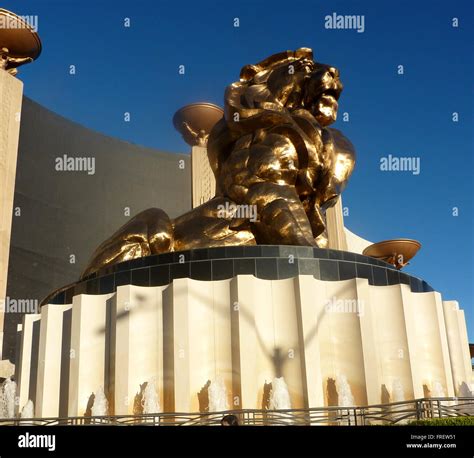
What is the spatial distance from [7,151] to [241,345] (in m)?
13.5

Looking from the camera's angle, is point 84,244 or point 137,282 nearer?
point 137,282

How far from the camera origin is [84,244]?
95.8 ft

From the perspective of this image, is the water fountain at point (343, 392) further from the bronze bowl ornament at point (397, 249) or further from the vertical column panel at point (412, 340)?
the bronze bowl ornament at point (397, 249)

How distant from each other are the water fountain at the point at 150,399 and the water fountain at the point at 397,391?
13.6 feet

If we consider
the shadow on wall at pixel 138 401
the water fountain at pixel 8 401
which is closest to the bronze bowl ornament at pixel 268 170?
the water fountain at pixel 8 401

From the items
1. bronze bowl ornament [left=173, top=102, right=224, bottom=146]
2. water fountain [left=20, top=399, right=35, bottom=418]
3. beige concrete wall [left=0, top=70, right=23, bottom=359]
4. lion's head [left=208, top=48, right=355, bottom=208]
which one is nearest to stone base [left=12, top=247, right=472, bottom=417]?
water fountain [left=20, top=399, right=35, bottom=418]

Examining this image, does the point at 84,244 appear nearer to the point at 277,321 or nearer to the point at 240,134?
the point at 240,134

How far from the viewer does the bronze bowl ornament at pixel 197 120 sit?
3022 cm

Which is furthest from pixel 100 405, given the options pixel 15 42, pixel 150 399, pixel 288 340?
pixel 15 42

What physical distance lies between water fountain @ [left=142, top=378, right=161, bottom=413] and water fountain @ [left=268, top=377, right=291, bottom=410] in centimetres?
191

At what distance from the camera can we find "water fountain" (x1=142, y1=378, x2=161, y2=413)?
10.3m

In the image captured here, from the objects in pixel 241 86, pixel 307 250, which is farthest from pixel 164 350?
pixel 241 86
